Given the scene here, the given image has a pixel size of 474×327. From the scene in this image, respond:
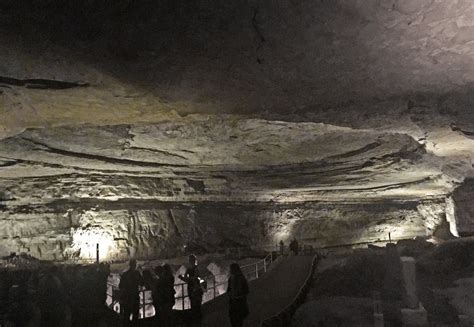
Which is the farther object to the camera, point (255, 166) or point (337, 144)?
point (255, 166)

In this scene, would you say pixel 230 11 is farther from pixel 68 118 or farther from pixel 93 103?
pixel 68 118

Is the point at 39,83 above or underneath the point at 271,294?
above

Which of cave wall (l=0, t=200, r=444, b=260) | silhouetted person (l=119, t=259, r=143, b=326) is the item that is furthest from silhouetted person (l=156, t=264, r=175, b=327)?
cave wall (l=0, t=200, r=444, b=260)

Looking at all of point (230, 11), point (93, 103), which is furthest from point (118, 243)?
point (230, 11)

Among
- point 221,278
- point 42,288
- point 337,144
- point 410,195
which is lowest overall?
point 221,278

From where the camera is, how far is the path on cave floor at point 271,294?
9188mm

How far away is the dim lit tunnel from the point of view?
4.14 m

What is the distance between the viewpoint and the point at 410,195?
17812 mm

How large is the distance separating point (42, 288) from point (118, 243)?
7.91m

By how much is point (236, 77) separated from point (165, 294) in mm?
4822

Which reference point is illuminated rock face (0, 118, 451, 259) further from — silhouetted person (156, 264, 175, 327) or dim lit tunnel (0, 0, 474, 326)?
silhouetted person (156, 264, 175, 327)

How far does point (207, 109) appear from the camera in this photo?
258 inches

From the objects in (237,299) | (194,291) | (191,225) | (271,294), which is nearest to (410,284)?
(237,299)

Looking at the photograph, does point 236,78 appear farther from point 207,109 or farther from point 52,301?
point 52,301
